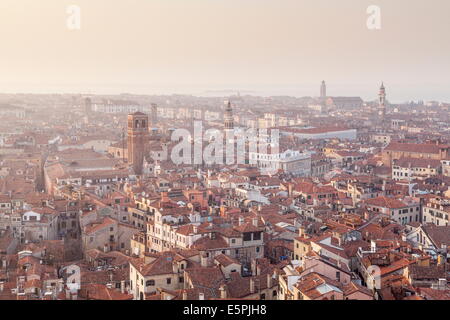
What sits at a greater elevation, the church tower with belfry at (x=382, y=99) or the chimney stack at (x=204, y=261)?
the church tower with belfry at (x=382, y=99)

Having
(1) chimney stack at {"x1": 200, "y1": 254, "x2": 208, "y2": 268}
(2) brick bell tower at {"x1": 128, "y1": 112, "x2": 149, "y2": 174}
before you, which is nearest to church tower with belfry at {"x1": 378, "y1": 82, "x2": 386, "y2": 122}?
(2) brick bell tower at {"x1": 128, "y1": 112, "x2": 149, "y2": 174}

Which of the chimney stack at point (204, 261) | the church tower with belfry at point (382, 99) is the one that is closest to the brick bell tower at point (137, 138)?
the chimney stack at point (204, 261)

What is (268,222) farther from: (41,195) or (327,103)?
(327,103)

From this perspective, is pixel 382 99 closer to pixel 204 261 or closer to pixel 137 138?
pixel 137 138

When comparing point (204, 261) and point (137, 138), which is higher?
point (137, 138)

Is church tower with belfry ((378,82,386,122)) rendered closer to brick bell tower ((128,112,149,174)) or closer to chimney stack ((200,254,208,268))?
brick bell tower ((128,112,149,174))

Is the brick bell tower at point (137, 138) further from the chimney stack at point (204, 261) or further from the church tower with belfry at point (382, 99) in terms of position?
the church tower with belfry at point (382, 99)

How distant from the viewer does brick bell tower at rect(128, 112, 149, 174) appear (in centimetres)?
1420

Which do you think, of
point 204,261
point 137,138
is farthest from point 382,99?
point 204,261

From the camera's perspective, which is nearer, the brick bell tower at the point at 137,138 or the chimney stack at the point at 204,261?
the chimney stack at the point at 204,261

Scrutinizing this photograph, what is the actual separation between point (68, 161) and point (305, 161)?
5.39 meters

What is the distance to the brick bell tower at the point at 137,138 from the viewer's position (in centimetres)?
1420

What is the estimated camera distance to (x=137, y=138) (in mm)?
14352

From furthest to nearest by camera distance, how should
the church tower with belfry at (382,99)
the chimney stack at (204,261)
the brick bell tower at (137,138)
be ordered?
the church tower with belfry at (382,99)
the brick bell tower at (137,138)
the chimney stack at (204,261)
